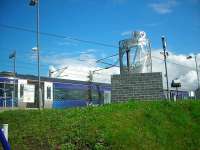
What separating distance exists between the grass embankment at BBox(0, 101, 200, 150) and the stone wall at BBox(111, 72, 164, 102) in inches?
300

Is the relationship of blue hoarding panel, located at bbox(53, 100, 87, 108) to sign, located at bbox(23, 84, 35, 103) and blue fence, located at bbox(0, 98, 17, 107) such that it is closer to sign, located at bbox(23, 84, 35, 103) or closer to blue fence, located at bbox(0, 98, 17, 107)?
sign, located at bbox(23, 84, 35, 103)

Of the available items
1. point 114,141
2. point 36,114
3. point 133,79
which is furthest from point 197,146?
point 133,79

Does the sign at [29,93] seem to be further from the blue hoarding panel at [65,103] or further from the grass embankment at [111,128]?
the grass embankment at [111,128]

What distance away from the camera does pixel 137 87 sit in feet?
73.7

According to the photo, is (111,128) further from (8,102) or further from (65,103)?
(65,103)

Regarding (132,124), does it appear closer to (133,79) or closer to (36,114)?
(36,114)

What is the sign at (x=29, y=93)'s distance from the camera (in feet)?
101

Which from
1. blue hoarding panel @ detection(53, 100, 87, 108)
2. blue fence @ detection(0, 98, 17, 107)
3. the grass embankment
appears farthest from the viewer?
blue hoarding panel @ detection(53, 100, 87, 108)

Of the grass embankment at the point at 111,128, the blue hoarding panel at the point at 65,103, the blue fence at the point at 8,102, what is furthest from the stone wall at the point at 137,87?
the blue hoarding panel at the point at 65,103

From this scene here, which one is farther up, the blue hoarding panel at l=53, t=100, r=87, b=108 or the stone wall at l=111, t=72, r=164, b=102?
the stone wall at l=111, t=72, r=164, b=102

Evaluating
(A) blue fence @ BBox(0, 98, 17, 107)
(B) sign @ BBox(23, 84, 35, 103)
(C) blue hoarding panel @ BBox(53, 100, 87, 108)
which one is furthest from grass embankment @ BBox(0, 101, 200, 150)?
(C) blue hoarding panel @ BBox(53, 100, 87, 108)

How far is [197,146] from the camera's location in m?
11.3

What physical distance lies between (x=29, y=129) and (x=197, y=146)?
5.50 meters

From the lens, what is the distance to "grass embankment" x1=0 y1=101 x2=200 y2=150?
9.86m
